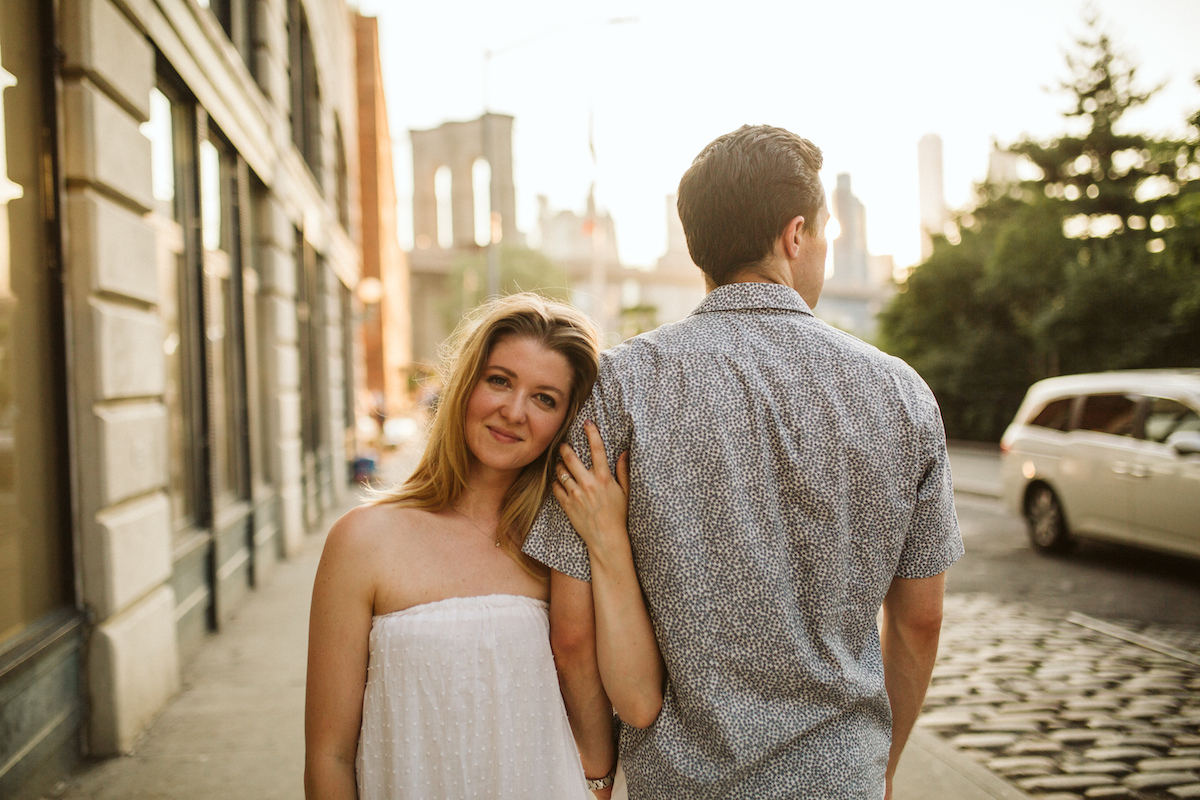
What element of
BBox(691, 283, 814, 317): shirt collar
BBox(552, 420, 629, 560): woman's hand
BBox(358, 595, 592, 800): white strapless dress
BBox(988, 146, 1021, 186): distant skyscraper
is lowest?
BBox(358, 595, 592, 800): white strapless dress

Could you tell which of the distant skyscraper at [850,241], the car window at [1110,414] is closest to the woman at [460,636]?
the car window at [1110,414]

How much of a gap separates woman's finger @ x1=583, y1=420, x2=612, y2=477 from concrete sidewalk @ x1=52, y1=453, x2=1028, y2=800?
2631mm

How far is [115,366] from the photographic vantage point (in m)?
3.99

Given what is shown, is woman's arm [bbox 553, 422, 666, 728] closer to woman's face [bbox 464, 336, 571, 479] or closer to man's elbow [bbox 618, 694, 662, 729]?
man's elbow [bbox 618, 694, 662, 729]

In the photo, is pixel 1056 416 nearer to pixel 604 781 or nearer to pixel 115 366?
pixel 604 781

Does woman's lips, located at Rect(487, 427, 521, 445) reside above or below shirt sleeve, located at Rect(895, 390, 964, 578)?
above

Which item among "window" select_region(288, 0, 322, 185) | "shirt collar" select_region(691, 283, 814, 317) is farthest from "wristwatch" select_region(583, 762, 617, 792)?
"window" select_region(288, 0, 322, 185)

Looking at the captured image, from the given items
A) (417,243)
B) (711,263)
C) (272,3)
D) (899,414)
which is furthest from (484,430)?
(417,243)

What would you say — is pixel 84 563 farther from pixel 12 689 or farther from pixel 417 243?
pixel 417 243

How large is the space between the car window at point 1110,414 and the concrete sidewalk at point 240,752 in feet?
15.9

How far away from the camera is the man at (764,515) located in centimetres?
150

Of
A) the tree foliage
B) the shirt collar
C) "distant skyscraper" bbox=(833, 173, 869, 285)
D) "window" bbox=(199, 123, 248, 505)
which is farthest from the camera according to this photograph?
"distant skyscraper" bbox=(833, 173, 869, 285)

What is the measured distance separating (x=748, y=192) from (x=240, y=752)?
3.64m

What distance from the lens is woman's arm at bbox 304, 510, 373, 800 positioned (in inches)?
71.4
